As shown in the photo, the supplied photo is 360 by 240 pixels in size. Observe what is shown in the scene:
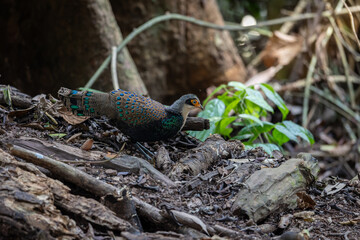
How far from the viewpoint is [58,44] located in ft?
18.8

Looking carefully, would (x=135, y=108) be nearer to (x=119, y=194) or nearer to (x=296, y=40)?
(x=119, y=194)

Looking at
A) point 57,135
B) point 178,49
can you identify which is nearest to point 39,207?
point 57,135

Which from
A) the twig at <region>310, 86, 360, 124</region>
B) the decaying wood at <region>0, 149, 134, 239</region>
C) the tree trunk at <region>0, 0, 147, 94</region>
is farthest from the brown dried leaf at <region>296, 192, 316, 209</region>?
the twig at <region>310, 86, 360, 124</region>

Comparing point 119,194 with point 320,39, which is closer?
point 119,194

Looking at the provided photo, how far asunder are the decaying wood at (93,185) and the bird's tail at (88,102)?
2.42ft

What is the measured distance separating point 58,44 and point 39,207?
13.6 ft

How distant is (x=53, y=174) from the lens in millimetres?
2316

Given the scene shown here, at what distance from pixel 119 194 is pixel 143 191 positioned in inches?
12.4

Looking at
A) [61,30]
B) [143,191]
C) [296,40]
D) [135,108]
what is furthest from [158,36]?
[143,191]

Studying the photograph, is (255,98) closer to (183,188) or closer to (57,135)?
(183,188)

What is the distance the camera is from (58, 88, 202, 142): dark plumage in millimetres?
2961

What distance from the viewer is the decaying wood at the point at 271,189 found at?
2453mm

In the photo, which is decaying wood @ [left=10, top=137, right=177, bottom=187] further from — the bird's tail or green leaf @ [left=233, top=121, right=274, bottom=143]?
green leaf @ [left=233, top=121, right=274, bottom=143]

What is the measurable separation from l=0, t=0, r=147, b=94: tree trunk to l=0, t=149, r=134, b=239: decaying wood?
308 centimetres
